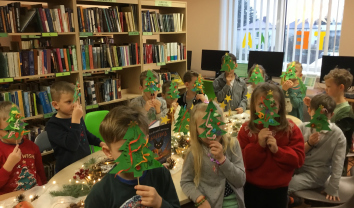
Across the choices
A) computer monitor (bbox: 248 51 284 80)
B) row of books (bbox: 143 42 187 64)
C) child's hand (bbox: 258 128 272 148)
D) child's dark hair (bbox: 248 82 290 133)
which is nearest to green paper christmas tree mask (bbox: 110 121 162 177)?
child's hand (bbox: 258 128 272 148)

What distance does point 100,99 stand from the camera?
391cm

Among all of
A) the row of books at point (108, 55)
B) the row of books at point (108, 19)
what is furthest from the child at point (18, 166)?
the row of books at point (108, 19)

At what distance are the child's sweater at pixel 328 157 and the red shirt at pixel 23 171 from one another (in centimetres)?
193

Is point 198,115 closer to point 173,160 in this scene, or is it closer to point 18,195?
point 173,160

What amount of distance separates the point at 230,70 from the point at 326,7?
2.45 m

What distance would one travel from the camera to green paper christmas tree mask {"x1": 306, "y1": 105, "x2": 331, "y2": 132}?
192cm

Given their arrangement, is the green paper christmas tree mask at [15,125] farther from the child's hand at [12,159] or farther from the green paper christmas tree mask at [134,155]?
the green paper christmas tree mask at [134,155]

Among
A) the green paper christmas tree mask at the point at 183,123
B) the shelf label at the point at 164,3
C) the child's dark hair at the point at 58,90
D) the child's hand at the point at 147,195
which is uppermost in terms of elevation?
the shelf label at the point at 164,3

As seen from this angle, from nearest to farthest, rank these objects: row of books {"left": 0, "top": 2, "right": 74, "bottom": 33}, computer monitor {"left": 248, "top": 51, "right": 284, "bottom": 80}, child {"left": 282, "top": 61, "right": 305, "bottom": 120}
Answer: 1. row of books {"left": 0, "top": 2, "right": 74, "bottom": 33}
2. child {"left": 282, "top": 61, "right": 305, "bottom": 120}
3. computer monitor {"left": 248, "top": 51, "right": 284, "bottom": 80}

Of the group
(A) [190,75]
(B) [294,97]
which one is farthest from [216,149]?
(B) [294,97]

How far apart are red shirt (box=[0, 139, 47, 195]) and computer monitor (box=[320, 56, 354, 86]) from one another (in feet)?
13.6

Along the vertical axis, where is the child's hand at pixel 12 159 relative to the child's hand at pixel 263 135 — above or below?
below

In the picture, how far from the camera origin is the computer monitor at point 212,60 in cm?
552

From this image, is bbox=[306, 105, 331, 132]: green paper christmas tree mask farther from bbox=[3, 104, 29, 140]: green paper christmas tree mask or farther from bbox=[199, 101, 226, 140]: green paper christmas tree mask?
bbox=[3, 104, 29, 140]: green paper christmas tree mask
